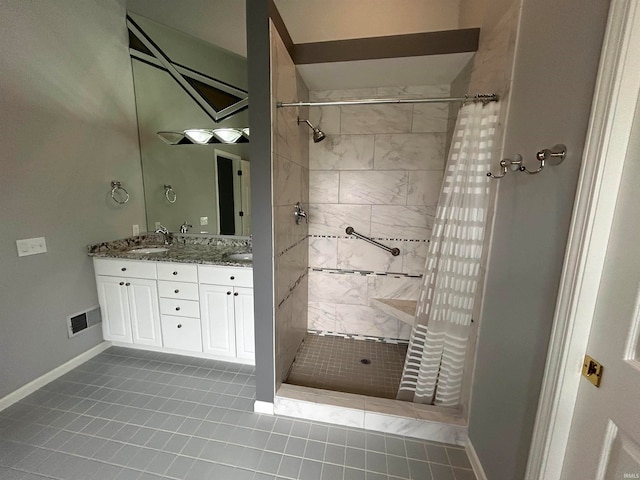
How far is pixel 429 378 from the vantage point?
1.80 metres

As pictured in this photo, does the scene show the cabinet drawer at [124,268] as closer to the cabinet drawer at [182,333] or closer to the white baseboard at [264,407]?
the cabinet drawer at [182,333]

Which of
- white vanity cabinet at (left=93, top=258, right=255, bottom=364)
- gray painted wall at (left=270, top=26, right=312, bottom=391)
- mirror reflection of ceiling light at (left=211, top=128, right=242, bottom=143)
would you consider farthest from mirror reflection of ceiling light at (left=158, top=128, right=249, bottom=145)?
white vanity cabinet at (left=93, top=258, right=255, bottom=364)

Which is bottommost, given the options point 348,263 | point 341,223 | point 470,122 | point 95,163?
point 348,263

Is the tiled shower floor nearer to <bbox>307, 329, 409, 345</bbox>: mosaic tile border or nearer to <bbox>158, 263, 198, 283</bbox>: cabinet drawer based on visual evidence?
<bbox>307, 329, 409, 345</bbox>: mosaic tile border

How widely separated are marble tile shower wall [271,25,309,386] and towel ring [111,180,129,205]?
1.76 metres

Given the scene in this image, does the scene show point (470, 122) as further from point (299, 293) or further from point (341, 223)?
point (299, 293)

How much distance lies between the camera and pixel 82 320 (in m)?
2.31

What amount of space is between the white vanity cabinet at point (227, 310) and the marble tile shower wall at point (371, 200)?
819mm

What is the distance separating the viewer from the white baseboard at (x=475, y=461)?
54.8 inches

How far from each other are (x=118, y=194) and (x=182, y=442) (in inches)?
87.3

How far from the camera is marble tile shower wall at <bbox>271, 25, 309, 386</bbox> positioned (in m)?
1.67

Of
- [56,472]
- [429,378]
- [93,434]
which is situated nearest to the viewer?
[56,472]

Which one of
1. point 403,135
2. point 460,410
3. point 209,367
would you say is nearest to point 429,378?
point 460,410

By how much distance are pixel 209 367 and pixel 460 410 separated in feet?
6.32
